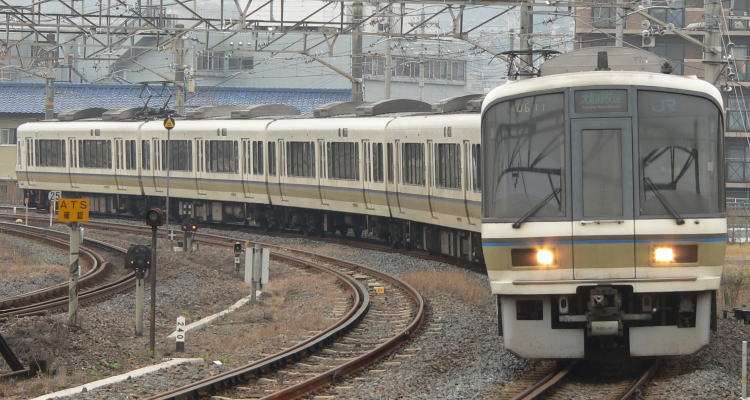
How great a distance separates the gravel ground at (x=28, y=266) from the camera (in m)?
20.8

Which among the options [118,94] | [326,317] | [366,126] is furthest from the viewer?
[118,94]

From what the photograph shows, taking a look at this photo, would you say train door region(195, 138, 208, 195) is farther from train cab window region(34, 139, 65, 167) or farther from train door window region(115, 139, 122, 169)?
train cab window region(34, 139, 65, 167)

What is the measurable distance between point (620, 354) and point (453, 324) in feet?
12.3

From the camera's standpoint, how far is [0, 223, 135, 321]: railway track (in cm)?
1752

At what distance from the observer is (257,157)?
103ft

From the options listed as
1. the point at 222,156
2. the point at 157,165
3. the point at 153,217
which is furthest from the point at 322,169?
the point at 153,217

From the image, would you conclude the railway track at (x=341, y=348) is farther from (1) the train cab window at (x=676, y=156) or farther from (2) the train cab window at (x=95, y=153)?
(2) the train cab window at (x=95, y=153)

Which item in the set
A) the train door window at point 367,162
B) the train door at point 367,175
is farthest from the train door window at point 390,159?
the train door window at point 367,162

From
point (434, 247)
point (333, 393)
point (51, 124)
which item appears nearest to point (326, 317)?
point (333, 393)

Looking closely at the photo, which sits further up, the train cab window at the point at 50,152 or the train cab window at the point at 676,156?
the train cab window at the point at 676,156

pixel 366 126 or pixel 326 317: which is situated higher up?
pixel 366 126

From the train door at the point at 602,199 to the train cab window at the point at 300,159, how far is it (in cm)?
1836

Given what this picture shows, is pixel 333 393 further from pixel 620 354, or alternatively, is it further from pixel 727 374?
pixel 727 374

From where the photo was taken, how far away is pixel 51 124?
39.2 m
